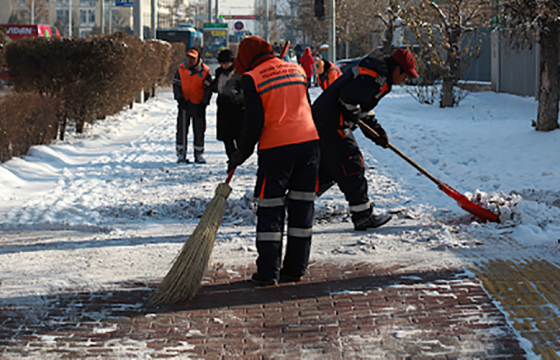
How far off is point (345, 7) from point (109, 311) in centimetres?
3564

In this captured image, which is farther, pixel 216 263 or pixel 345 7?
pixel 345 7

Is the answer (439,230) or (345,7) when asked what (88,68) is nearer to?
(439,230)

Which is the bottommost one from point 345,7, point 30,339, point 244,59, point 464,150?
point 30,339

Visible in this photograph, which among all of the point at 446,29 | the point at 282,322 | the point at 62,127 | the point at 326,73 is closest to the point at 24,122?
the point at 62,127

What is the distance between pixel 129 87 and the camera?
15.6 m

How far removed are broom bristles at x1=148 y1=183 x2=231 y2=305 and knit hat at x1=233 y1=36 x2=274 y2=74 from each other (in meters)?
1.22

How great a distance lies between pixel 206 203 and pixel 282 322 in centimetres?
353

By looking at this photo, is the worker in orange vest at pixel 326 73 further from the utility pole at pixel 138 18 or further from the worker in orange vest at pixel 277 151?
the utility pole at pixel 138 18

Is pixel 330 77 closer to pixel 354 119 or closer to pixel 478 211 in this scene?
pixel 354 119

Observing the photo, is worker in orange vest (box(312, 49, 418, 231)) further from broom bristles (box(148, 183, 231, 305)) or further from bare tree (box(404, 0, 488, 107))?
bare tree (box(404, 0, 488, 107))

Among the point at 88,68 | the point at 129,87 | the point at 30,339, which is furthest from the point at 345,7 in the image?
the point at 30,339

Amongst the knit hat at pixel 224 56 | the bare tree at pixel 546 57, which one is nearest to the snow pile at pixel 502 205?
the knit hat at pixel 224 56

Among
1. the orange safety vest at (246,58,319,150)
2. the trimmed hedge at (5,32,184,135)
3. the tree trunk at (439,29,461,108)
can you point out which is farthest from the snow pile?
the tree trunk at (439,29,461,108)

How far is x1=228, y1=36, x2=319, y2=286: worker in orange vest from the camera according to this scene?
14.9 feet
